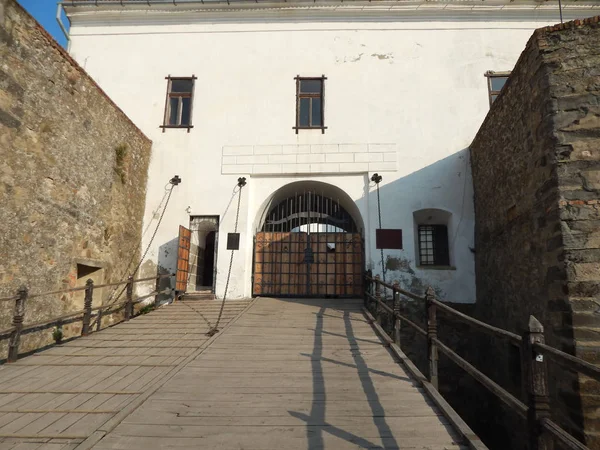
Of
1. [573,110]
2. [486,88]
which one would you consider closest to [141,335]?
[573,110]

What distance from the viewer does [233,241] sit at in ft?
30.2

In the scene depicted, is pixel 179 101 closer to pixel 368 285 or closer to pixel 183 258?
pixel 183 258

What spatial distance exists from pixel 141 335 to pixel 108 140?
412cm

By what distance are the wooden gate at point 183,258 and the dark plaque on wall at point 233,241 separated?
3.06 ft

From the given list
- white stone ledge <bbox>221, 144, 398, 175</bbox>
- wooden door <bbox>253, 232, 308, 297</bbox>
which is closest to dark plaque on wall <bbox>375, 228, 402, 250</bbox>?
white stone ledge <bbox>221, 144, 398, 175</bbox>

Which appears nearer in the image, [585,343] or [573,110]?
[585,343]

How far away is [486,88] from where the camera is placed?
968 cm

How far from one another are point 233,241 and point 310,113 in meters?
3.72

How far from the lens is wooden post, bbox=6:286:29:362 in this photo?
→ 5051 mm

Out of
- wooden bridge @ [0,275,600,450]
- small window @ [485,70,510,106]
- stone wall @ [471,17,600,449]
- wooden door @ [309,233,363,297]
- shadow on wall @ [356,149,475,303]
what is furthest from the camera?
small window @ [485,70,510,106]

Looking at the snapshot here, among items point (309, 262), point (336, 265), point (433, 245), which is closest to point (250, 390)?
point (309, 262)

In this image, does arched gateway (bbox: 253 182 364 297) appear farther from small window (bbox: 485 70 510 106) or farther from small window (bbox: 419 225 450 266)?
small window (bbox: 485 70 510 106)

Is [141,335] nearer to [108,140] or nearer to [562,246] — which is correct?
[108,140]

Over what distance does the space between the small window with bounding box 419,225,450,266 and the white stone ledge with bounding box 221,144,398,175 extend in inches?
70.8
